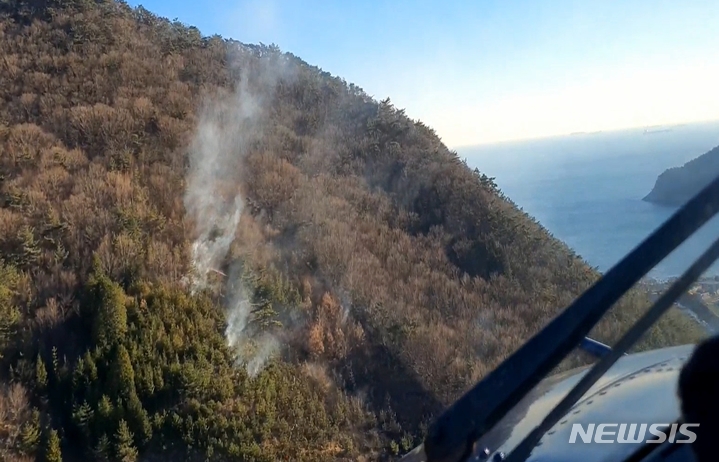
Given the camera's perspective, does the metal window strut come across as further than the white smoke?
No

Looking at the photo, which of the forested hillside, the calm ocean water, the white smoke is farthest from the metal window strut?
the white smoke

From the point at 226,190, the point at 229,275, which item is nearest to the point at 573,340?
the point at 229,275

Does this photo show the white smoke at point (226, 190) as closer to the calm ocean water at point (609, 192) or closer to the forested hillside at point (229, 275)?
the forested hillside at point (229, 275)

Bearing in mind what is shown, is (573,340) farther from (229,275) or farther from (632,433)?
(229,275)

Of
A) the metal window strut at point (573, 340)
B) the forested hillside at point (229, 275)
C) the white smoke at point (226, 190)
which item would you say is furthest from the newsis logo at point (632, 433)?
the white smoke at point (226, 190)

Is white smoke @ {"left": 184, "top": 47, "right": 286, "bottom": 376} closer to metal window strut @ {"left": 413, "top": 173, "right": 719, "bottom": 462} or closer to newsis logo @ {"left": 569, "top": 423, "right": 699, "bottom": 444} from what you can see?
newsis logo @ {"left": 569, "top": 423, "right": 699, "bottom": 444}

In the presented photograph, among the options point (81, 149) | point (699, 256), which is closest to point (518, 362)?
point (699, 256)

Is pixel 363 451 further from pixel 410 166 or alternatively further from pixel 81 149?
pixel 410 166
